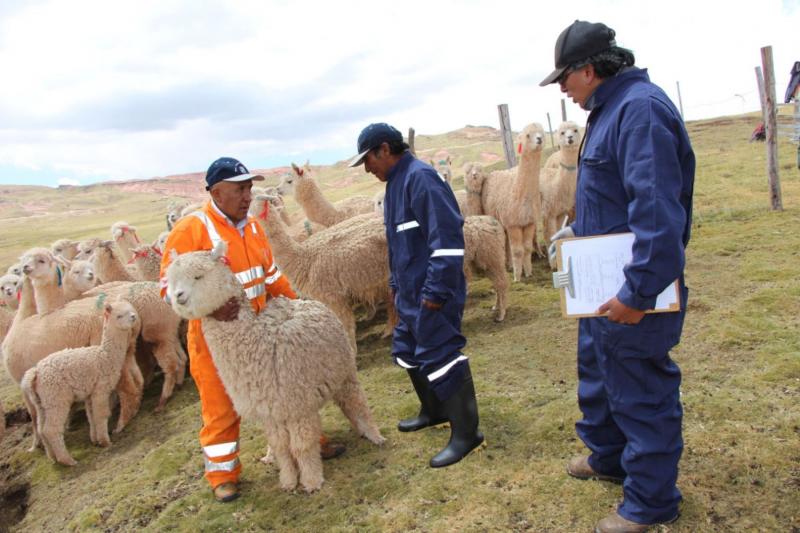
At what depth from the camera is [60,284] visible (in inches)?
267

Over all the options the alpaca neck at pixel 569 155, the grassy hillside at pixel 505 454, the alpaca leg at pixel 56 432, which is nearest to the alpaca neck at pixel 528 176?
the alpaca neck at pixel 569 155

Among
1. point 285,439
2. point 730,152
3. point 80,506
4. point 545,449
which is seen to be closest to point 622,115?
point 545,449

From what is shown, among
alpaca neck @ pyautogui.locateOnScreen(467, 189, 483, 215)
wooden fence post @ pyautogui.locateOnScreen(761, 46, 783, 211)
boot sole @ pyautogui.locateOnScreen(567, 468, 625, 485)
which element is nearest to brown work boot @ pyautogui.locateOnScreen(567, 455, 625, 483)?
boot sole @ pyautogui.locateOnScreen(567, 468, 625, 485)

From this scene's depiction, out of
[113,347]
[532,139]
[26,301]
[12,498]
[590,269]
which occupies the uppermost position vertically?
[532,139]

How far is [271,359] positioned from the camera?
3535mm

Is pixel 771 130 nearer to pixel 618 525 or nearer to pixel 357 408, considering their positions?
pixel 357 408

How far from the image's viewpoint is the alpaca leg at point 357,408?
408cm

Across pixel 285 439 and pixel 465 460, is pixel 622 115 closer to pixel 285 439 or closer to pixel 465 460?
pixel 465 460

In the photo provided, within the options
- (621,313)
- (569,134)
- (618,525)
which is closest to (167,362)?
(618,525)

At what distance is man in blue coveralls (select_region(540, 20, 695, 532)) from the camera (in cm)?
218

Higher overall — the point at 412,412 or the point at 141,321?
the point at 141,321

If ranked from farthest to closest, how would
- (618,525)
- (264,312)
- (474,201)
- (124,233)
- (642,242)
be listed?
(474,201) < (124,233) < (264,312) < (618,525) < (642,242)

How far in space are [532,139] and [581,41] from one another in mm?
6153

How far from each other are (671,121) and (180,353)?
6.47m
